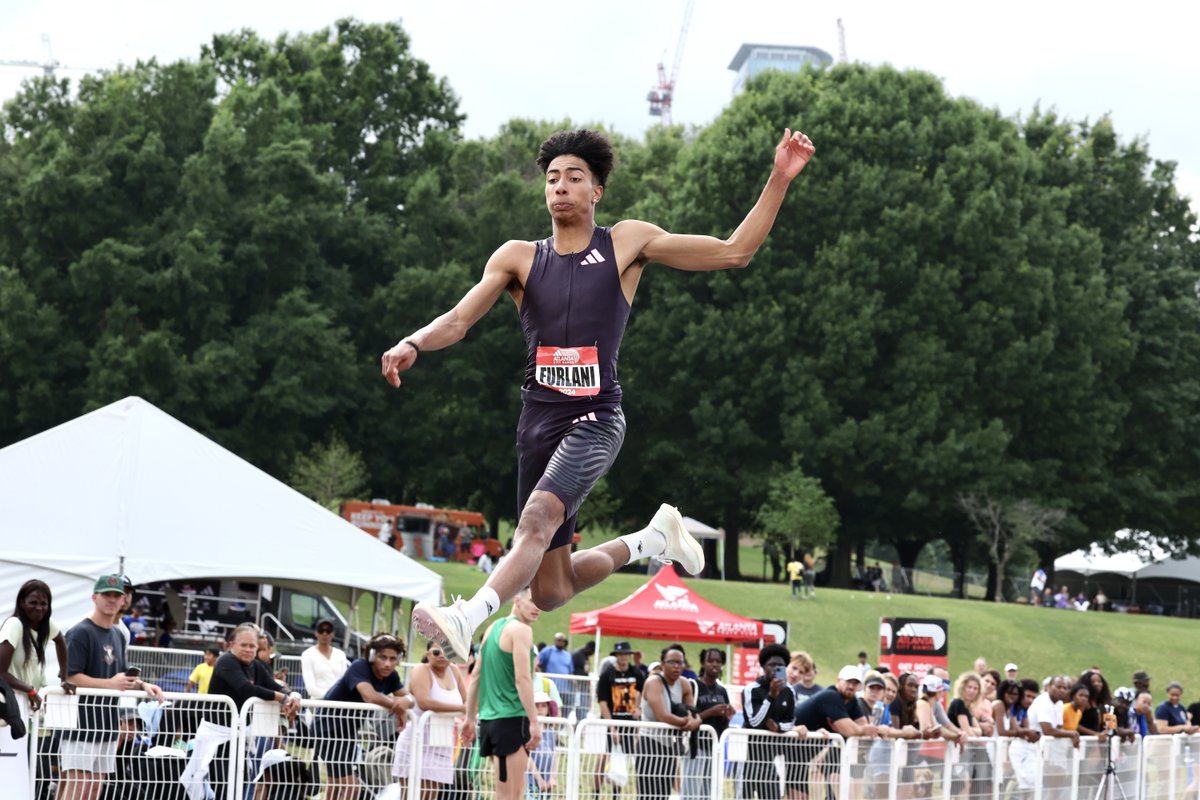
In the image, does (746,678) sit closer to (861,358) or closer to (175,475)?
(175,475)

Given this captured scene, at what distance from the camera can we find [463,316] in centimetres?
588

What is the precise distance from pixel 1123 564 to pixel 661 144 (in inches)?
994

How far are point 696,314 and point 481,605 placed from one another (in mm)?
45314

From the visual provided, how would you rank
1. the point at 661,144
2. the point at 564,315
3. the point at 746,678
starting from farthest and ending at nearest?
1. the point at 661,144
2. the point at 746,678
3. the point at 564,315

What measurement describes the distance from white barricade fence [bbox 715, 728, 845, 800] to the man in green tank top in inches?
104

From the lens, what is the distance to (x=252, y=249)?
157 ft

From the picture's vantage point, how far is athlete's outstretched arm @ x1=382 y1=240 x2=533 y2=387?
5.45 m

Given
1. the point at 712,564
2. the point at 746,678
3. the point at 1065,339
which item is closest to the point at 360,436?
the point at 712,564

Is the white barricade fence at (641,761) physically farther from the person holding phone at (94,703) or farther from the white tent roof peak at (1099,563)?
the white tent roof peak at (1099,563)

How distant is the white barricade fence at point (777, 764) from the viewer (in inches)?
477

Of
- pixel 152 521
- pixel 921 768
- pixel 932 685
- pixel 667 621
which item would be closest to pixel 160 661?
pixel 152 521

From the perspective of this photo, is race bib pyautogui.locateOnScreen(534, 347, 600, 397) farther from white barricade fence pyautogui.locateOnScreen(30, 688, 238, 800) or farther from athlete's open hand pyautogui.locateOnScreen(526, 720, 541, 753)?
white barricade fence pyautogui.locateOnScreen(30, 688, 238, 800)

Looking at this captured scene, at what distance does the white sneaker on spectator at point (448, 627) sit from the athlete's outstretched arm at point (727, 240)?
1599mm

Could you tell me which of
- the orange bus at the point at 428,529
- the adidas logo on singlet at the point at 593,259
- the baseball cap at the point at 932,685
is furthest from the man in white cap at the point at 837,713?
the orange bus at the point at 428,529
